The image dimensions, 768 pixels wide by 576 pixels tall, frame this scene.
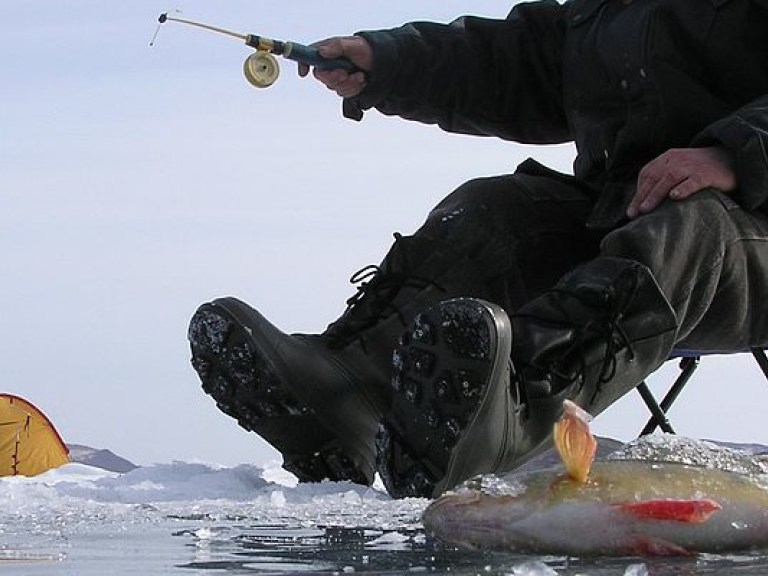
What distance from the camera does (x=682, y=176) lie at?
89.6 inches

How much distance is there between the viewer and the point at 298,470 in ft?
8.67

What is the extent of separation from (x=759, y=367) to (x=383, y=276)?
0.92 metres

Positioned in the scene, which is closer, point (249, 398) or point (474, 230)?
point (249, 398)

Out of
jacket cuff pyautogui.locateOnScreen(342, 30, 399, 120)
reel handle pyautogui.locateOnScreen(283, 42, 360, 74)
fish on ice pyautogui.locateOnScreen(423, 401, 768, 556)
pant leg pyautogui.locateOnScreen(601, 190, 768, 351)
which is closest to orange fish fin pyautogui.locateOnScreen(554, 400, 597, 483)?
fish on ice pyautogui.locateOnScreen(423, 401, 768, 556)

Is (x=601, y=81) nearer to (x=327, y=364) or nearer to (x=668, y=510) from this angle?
(x=327, y=364)

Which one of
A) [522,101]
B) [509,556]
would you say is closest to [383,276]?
[522,101]

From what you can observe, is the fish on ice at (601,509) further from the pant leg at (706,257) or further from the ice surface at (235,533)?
the pant leg at (706,257)

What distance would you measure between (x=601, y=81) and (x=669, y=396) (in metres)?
1.09

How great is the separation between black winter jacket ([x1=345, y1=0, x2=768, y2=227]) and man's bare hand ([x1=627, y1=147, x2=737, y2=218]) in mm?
28

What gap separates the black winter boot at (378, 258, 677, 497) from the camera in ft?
Result: 6.51

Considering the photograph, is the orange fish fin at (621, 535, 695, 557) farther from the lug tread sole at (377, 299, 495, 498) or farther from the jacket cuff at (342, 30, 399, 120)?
the jacket cuff at (342, 30, 399, 120)

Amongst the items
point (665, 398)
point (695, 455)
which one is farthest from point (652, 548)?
point (665, 398)

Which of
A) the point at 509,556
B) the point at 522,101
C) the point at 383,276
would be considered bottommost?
the point at 509,556

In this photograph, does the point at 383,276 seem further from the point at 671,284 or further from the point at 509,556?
the point at 509,556
